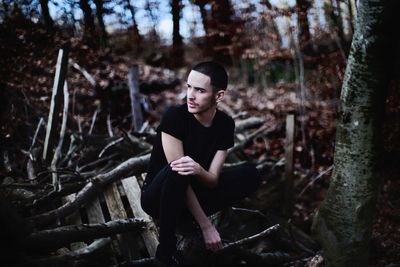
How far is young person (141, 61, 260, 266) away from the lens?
99.8 inches

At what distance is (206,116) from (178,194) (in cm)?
65

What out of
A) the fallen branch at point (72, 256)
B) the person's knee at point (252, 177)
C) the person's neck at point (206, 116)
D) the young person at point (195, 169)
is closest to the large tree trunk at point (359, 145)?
the person's knee at point (252, 177)

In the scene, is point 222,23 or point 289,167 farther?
point 222,23

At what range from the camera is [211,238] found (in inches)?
104

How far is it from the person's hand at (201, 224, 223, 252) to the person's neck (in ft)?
2.53

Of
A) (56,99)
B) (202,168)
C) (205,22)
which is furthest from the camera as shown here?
(205,22)

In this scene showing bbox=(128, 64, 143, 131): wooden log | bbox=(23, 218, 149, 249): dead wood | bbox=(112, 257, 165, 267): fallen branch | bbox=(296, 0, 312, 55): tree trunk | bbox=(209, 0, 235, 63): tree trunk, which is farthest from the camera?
bbox=(128, 64, 143, 131): wooden log

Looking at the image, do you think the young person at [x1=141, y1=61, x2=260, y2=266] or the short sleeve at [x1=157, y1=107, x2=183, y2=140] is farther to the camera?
the short sleeve at [x1=157, y1=107, x2=183, y2=140]

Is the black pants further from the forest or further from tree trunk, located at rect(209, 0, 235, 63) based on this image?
tree trunk, located at rect(209, 0, 235, 63)

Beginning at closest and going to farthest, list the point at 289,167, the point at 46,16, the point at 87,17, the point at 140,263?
the point at 140,263, the point at 87,17, the point at 46,16, the point at 289,167

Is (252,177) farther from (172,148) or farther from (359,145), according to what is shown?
(359,145)

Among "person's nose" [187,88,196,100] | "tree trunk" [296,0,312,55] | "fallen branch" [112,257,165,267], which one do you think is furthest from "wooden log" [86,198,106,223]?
"tree trunk" [296,0,312,55]

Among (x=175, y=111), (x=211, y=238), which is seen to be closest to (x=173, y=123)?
(x=175, y=111)

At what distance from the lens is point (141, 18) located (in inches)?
149
